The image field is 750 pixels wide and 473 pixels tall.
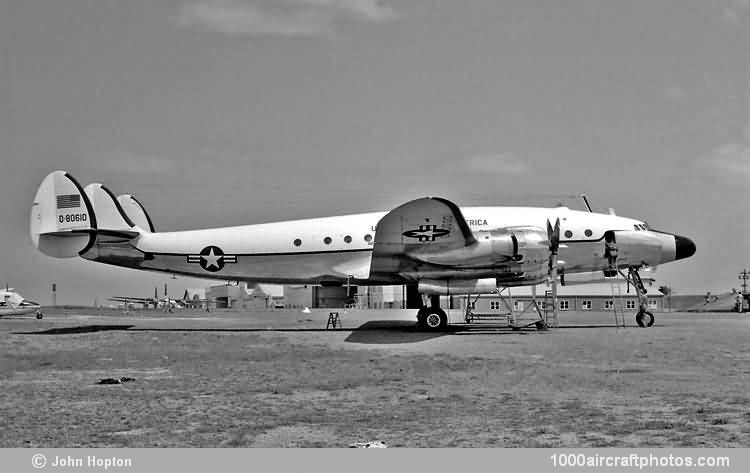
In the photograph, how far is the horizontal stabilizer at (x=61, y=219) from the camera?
2906cm

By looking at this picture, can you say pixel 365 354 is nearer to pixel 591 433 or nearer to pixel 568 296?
pixel 591 433

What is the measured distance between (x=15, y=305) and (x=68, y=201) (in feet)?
117

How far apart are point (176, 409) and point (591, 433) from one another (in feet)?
19.0

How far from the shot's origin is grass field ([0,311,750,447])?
29.6 ft

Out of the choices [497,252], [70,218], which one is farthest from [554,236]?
[70,218]

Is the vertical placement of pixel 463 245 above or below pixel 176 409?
above

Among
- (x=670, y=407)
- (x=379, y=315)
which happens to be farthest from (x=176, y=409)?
(x=379, y=315)

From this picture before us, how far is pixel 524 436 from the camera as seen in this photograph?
29.2ft

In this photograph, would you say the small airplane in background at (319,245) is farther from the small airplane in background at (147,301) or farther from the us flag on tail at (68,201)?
the small airplane in background at (147,301)

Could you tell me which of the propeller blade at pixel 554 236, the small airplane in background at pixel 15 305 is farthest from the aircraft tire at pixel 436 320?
the small airplane in background at pixel 15 305

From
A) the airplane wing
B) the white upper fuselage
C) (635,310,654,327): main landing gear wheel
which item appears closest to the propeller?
the white upper fuselage

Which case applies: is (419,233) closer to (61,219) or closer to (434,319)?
(434,319)
